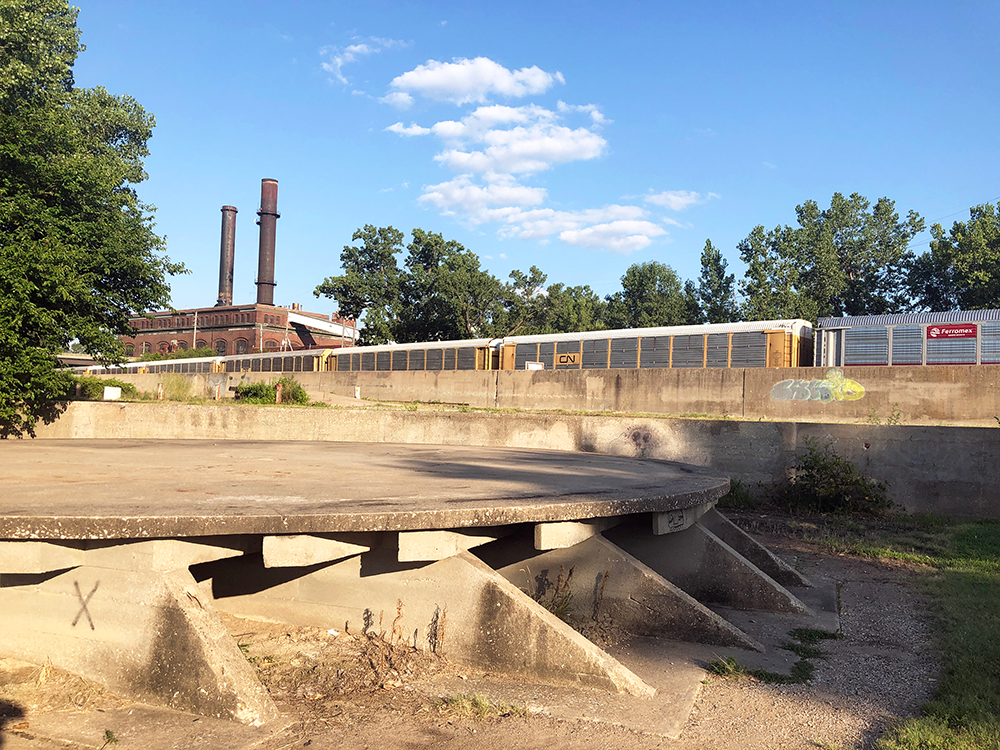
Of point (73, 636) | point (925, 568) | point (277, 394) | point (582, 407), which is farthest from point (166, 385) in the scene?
point (925, 568)

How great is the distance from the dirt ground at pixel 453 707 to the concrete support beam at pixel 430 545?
2.74ft

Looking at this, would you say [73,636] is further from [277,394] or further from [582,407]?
[582,407]

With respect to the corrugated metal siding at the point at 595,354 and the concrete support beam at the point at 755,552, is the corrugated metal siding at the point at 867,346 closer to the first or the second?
the corrugated metal siding at the point at 595,354

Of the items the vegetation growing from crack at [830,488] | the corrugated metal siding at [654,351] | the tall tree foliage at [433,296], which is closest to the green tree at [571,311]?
the tall tree foliage at [433,296]

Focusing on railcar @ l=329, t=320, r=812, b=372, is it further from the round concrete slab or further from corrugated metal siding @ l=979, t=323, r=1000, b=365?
the round concrete slab

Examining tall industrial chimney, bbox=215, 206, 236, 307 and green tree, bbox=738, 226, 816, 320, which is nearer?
green tree, bbox=738, 226, 816, 320

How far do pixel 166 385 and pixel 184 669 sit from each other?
60.2ft

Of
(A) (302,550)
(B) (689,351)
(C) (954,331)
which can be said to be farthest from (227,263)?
(A) (302,550)

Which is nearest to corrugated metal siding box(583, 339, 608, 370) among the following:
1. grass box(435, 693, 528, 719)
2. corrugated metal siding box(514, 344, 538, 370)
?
corrugated metal siding box(514, 344, 538, 370)

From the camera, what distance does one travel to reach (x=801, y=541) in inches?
379

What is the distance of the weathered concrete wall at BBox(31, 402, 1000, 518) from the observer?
1068 centimetres

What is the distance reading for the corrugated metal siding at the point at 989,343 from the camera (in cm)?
2034

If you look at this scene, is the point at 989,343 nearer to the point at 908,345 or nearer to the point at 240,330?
the point at 908,345

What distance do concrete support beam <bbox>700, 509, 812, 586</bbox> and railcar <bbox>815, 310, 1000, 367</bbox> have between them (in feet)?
55.4
